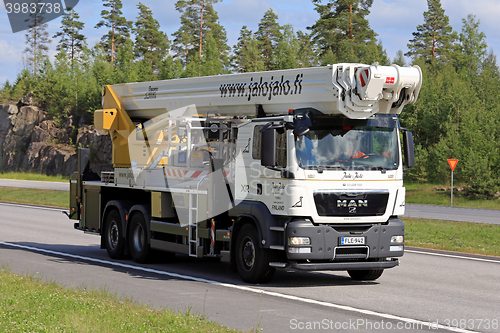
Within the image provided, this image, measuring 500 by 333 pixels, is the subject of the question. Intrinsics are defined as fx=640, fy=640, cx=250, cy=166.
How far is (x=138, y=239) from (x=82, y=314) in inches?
254

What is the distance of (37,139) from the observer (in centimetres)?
7231

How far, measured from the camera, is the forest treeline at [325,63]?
1791 inches

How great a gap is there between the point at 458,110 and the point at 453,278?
4127cm

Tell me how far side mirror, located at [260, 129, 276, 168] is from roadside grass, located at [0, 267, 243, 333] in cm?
310

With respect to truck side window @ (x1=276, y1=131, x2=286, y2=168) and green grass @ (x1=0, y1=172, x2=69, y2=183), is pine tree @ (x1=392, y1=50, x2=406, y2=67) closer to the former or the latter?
green grass @ (x1=0, y1=172, x2=69, y2=183)

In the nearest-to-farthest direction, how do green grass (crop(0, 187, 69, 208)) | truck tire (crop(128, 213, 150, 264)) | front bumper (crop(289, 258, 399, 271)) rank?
1. front bumper (crop(289, 258, 399, 271))
2. truck tire (crop(128, 213, 150, 264))
3. green grass (crop(0, 187, 69, 208))

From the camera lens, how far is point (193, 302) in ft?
29.9

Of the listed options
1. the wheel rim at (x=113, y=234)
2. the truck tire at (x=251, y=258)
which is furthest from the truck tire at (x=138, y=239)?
the truck tire at (x=251, y=258)

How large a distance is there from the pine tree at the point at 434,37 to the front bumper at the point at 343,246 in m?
62.1

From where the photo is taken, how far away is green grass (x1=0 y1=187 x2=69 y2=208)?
33.2 metres

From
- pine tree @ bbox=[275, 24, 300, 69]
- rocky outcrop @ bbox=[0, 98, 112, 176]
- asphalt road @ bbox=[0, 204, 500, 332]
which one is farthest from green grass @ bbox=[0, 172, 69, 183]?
asphalt road @ bbox=[0, 204, 500, 332]

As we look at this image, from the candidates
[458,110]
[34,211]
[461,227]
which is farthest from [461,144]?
[34,211]

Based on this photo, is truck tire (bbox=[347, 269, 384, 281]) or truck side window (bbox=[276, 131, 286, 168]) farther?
truck tire (bbox=[347, 269, 384, 281])

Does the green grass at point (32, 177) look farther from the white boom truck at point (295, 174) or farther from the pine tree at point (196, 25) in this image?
the white boom truck at point (295, 174)
